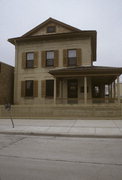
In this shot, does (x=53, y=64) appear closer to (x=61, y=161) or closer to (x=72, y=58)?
(x=72, y=58)

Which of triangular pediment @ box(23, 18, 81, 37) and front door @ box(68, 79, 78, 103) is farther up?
triangular pediment @ box(23, 18, 81, 37)

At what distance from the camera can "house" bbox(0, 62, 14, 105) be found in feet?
62.4

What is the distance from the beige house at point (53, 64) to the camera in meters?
18.5

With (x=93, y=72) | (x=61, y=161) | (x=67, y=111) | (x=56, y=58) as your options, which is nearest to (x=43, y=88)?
(x=56, y=58)

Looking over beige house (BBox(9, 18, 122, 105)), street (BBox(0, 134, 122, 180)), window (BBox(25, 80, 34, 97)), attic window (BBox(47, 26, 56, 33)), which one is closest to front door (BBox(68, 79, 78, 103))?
beige house (BBox(9, 18, 122, 105))

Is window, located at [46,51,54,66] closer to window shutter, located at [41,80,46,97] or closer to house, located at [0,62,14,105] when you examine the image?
window shutter, located at [41,80,46,97]

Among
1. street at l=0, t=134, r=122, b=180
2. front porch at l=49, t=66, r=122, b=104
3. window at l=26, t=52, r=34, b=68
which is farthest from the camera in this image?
window at l=26, t=52, r=34, b=68

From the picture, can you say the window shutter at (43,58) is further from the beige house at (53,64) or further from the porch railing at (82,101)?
the porch railing at (82,101)

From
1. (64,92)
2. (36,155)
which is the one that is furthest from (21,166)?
(64,92)

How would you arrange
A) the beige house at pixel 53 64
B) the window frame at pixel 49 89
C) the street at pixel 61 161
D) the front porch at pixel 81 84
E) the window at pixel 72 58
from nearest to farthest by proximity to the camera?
the street at pixel 61 161, the front porch at pixel 81 84, the beige house at pixel 53 64, the window at pixel 72 58, the window frame at pixel 49 89

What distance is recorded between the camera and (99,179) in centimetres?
398

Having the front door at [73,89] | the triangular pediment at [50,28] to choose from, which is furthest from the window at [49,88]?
the triangular pediment at [50,28]

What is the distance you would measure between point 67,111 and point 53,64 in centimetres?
638

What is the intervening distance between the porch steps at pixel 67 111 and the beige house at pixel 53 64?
2.54 m
